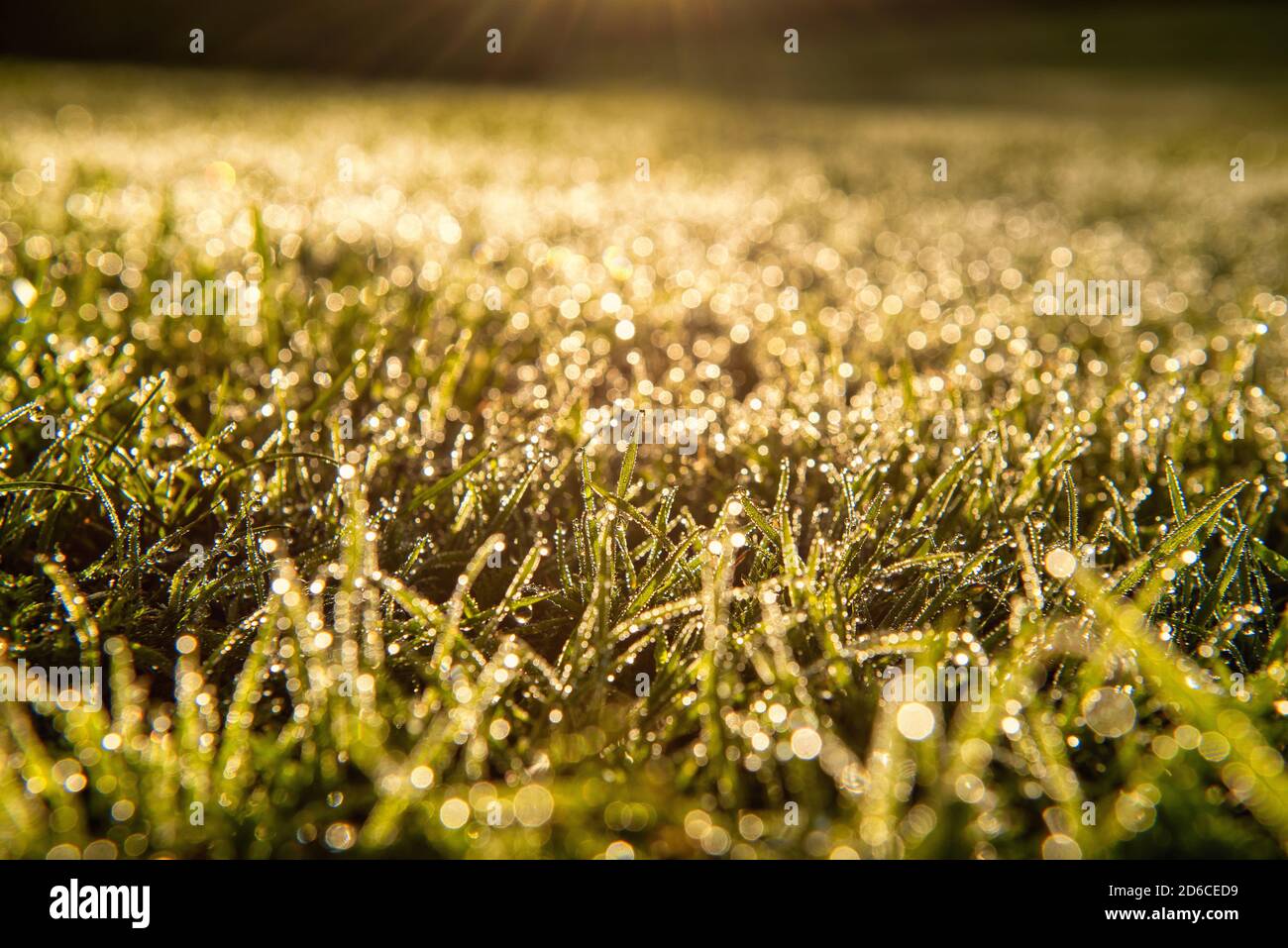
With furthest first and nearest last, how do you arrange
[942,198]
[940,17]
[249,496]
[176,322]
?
[940,17]
[942,198]
[176,322]
[249,496]

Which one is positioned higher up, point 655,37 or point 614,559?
point 655,37

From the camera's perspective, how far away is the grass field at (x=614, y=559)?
89 cm

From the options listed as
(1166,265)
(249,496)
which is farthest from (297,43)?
(249,496)

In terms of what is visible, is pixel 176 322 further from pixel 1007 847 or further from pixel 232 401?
pixel 1007 847

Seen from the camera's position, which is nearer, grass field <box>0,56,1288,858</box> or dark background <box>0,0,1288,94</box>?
grass field <box>0,56,1288,858</box>

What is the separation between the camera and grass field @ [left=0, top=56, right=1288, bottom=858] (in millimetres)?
887

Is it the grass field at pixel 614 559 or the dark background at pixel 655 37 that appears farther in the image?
the dark background at pixel 655 37

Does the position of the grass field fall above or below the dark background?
below

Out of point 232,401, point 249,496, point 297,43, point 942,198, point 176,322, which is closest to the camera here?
point 249,496

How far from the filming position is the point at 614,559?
1.30 metres

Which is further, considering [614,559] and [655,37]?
[655,37]

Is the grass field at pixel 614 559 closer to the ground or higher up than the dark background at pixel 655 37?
closer to the ground

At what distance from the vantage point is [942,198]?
16.7 ft
